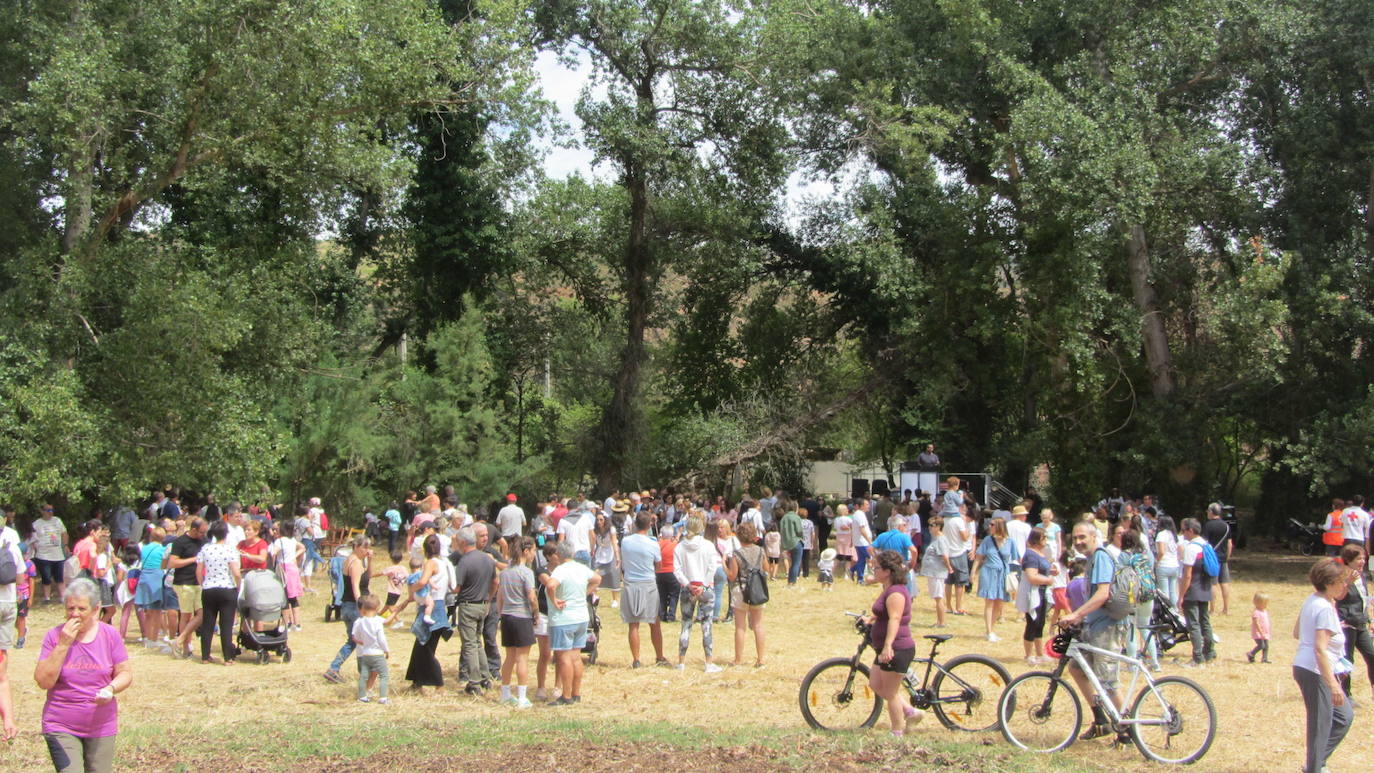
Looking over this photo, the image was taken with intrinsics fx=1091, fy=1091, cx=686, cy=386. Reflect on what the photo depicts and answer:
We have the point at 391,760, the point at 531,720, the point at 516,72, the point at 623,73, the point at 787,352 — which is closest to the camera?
the point at 391,760

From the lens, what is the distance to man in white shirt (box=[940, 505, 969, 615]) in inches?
A: 531

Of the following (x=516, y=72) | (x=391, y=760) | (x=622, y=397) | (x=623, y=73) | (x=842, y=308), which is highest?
(x=623, y=73)

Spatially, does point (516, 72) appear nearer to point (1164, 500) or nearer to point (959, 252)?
point (959, 252)

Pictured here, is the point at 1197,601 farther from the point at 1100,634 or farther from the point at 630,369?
the point at 630,369

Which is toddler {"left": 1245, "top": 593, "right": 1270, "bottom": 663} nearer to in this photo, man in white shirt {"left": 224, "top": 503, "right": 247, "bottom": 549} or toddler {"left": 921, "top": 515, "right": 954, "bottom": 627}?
toddler {"left": 921, "top": 515, "right": 954, "bottom": 627}

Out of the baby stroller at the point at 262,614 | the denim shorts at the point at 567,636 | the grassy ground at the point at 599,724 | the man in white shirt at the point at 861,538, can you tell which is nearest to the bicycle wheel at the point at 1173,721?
the grassy ground at the point at 599,724

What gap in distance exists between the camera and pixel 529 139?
1061 inches

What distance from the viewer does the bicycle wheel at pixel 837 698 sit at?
7824 millimetres

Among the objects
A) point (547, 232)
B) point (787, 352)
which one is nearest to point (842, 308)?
point (787, 352)

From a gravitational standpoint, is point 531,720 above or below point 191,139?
below

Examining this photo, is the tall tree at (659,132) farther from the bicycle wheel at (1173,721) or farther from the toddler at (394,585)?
the bicycle wheel at (1173,721)

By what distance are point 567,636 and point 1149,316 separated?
17.3m

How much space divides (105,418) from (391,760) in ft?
38.4

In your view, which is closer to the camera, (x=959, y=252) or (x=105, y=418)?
(x=105, y=418)
